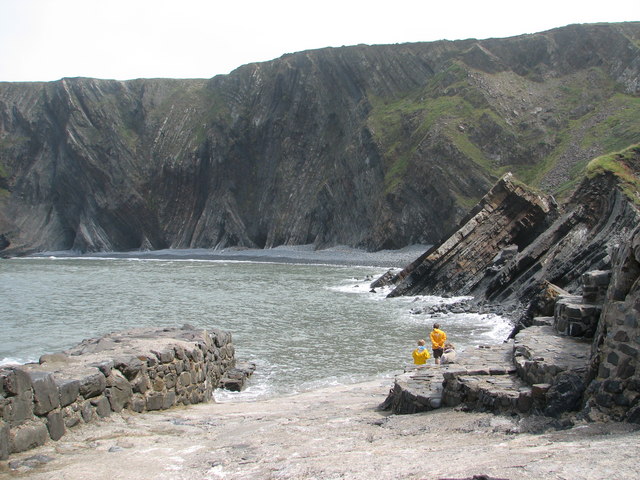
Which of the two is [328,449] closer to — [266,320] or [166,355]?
[166,355]

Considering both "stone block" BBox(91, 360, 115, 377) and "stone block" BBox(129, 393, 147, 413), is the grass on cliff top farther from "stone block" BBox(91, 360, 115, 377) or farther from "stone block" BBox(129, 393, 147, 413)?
"stone block" BBox(91, 360, 115, 377)

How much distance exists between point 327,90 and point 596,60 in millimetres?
42223

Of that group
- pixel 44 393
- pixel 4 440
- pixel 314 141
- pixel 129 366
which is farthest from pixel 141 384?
pixel 314 141

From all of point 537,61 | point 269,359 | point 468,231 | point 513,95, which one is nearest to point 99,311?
point 269,359

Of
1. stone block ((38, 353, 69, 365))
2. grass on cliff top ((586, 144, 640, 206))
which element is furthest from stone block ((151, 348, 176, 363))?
grass on cliff top ((586, 144, 640, 206))

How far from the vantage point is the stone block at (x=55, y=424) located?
10.2 m

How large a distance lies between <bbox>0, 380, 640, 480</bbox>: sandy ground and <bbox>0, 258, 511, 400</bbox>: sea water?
241 inches

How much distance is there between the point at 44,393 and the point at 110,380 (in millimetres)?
2015

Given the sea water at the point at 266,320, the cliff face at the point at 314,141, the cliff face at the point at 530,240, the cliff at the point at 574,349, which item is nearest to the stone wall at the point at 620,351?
the cliff at the point at 574,349

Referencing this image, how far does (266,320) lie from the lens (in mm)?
32188

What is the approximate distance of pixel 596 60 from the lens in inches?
3703

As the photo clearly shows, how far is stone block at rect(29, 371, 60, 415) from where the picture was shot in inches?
394

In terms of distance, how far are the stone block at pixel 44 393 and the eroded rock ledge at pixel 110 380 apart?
1cm

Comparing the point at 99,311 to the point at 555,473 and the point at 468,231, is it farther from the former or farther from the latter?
the point at 555,473
